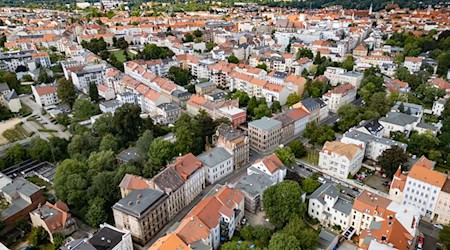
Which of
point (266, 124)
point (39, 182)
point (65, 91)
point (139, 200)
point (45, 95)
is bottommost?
point (39, 182)

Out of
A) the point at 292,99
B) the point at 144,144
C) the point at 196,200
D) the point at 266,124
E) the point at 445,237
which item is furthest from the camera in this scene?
the point at 292,99

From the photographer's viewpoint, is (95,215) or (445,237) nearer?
(445,237)

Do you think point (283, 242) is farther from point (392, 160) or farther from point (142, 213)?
point (392, 160)

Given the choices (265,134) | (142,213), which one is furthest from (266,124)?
(142,213)

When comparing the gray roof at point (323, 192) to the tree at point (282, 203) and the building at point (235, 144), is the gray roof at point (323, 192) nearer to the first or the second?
the tree at point (282, 203)

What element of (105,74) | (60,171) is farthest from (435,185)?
(105,74)

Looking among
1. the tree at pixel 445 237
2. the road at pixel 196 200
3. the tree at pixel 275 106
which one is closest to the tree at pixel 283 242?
the road at pixel 196 200

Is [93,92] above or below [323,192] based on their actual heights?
above
